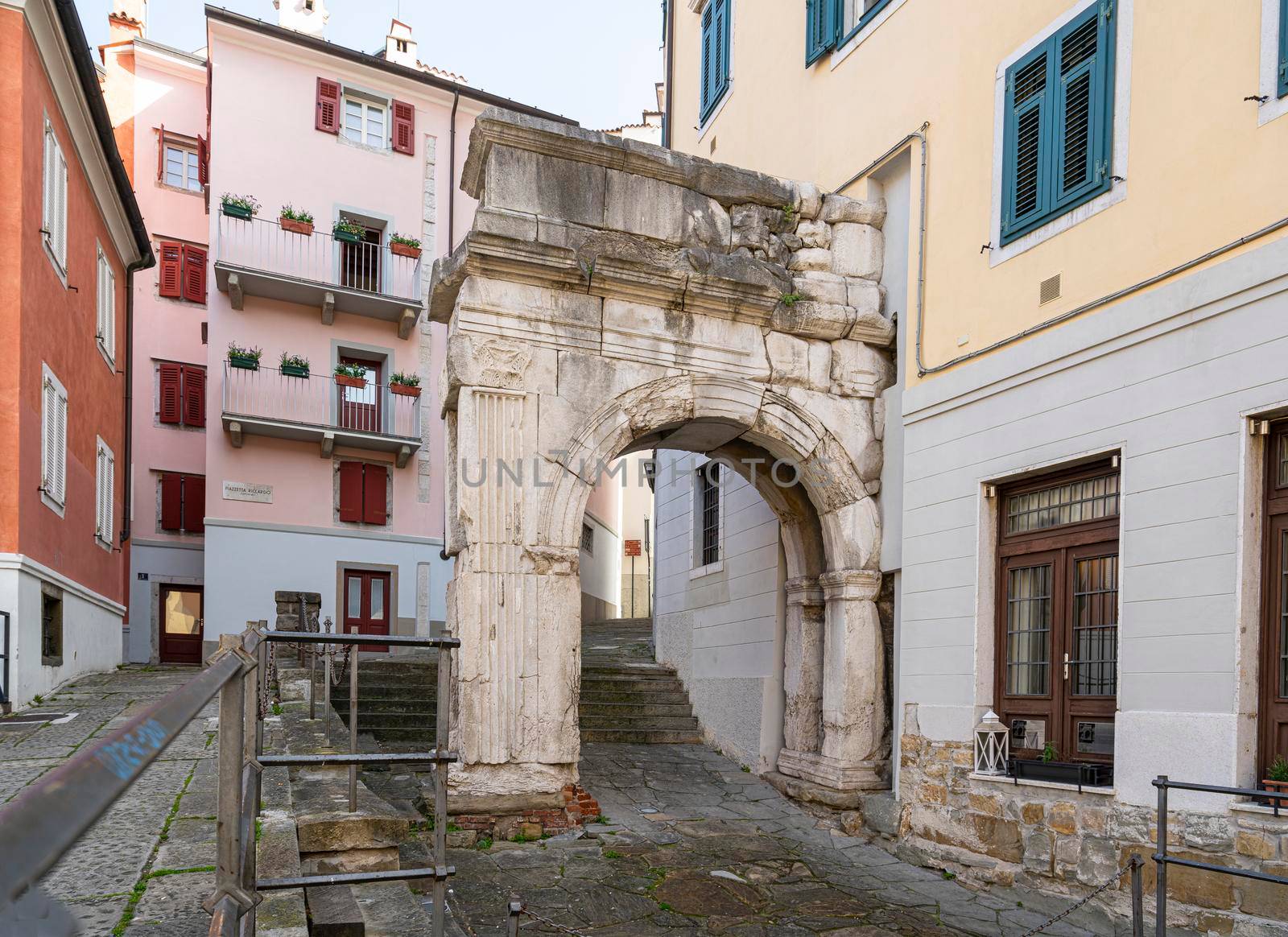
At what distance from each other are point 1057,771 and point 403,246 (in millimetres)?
16183

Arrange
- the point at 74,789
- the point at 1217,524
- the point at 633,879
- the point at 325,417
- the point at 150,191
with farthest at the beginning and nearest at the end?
the point at 150,191, the point at 325,417, the point at 633,879, the point at 1217,524, the point at 74,789

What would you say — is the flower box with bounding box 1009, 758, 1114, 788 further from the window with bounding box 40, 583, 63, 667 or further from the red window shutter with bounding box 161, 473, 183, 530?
the red window shutter with bounding box 161, 473, 183, 530

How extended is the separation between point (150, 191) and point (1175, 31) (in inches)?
802

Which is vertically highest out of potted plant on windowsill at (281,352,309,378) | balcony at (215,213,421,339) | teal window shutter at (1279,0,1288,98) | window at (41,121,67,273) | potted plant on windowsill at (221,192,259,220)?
potted plant on windowsill at (221,192,259,220)

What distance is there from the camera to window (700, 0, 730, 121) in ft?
39.9

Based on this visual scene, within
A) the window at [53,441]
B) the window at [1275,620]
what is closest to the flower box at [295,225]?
the window at [53,441]

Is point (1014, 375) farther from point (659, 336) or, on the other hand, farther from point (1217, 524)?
point (659, 336)

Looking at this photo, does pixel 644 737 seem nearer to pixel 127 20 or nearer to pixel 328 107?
pixel 328 107

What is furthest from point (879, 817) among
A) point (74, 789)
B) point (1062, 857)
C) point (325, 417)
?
point (325, 417)

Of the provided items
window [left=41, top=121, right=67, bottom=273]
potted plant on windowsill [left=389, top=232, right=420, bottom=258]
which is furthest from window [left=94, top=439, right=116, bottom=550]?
potted plant on windowsill [left=389, top=232, right=420, bottom=258]

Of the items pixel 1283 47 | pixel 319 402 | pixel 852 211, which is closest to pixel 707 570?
pixel 852 211

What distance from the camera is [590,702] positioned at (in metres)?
11.6

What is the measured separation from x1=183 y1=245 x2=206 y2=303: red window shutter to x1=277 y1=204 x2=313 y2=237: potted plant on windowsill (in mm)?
3713

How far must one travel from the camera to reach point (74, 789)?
2.19 feet
